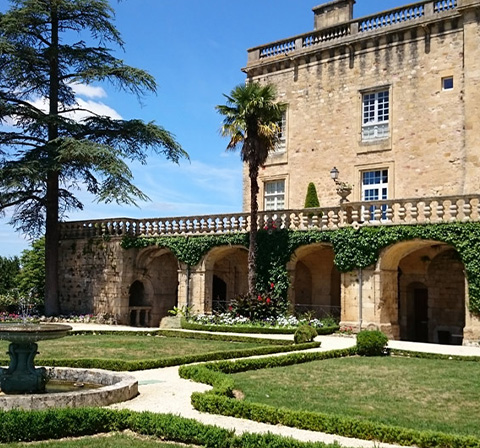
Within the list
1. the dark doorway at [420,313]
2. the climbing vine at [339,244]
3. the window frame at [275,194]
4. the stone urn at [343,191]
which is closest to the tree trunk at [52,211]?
the climbing vine at [339,244]

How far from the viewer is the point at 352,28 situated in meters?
26.8

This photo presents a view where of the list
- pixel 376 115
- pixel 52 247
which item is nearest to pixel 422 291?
pixel 376 115

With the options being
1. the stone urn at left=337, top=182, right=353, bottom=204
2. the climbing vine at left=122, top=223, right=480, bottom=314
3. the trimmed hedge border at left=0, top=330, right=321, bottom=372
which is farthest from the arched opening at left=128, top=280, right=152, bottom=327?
the trimmed hedge border at left=0, top=330, right=321, bottom=372

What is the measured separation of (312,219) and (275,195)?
548 cm

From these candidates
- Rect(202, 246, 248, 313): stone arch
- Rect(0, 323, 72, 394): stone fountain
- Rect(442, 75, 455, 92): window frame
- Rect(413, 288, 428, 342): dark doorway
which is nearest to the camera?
Rect(0, 323, 72, 394): stone fountain

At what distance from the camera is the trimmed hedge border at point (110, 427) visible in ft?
24.0

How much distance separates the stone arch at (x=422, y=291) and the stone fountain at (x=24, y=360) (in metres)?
13.5

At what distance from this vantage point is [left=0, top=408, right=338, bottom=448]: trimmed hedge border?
7301 mm

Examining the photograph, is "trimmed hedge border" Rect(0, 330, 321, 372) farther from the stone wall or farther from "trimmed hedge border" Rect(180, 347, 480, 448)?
the stone wall

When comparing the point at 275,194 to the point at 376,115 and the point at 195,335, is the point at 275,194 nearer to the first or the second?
the point at 376,115

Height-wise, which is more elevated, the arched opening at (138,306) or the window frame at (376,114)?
the window frame at (376,114)

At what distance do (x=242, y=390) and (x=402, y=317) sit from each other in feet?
49.1

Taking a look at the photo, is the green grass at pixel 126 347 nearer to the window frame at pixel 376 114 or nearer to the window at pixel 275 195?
the window at pixel 275 195

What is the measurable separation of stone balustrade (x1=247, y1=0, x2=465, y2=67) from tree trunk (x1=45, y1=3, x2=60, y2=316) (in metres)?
9.17
